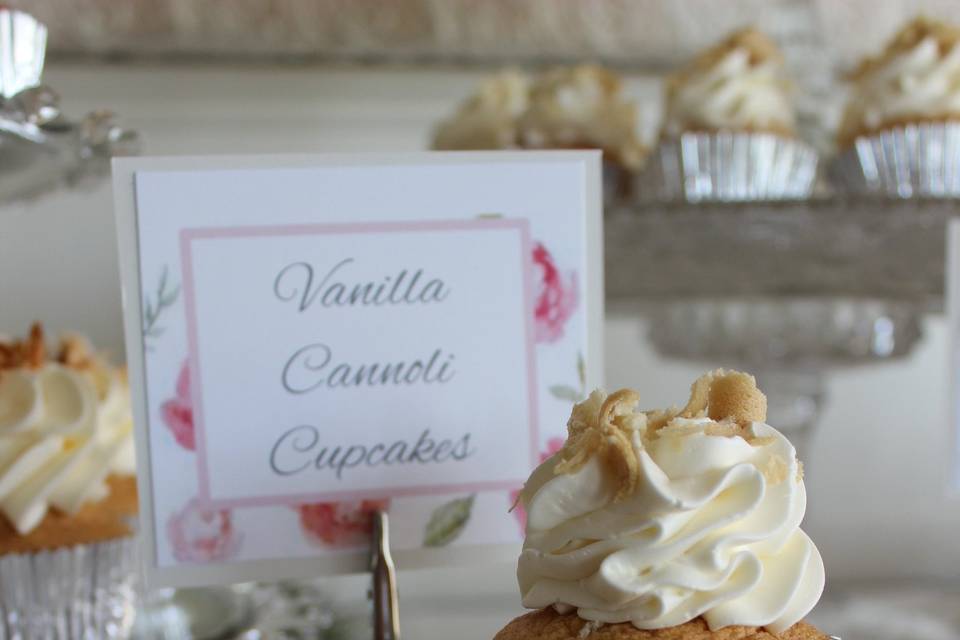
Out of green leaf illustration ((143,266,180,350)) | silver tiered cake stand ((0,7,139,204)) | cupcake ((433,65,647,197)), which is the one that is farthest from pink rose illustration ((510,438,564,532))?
cupcake ((433,65,647,197))

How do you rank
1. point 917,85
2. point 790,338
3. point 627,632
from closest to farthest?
1. point 627,632
2. point 917,85
3. point 790,338

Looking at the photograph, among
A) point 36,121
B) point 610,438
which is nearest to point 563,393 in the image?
point 610,438

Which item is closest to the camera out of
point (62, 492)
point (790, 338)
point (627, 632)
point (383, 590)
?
point (627, 632)

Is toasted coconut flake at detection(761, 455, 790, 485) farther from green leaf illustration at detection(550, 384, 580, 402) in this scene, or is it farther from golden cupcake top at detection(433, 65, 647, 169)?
golden cupcake top at detection(433, 65, 647, 169)

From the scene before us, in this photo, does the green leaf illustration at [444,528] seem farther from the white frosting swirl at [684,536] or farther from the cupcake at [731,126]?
the cupcake at [731,126]

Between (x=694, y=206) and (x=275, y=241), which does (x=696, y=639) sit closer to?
(x=275, y=241)

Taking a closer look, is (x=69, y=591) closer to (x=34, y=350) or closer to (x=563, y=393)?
(x=34, y=350)
